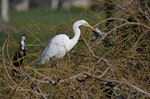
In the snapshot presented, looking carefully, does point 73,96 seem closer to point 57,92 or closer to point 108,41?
point 57,92

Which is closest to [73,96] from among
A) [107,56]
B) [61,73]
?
[61,73]

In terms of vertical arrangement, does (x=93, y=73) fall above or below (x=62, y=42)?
below

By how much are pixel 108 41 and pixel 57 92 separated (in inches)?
59.9

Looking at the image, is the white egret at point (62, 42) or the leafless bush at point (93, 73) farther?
the white egret at point (62, 42)

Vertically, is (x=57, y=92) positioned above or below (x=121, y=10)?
below

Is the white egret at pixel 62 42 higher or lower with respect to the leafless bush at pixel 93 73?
higher

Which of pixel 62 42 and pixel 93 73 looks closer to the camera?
pixel 93 73

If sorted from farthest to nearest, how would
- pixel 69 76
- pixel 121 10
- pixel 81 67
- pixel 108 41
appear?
1. pixel 108 41
2. pixel 121 10
3. pixel 81 67
4. pixel 69 76

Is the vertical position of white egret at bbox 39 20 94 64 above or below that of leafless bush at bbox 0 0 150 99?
above

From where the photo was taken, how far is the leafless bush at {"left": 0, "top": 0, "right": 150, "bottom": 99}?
5746mm

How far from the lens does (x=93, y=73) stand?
235 inches

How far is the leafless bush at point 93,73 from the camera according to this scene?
5.75 m

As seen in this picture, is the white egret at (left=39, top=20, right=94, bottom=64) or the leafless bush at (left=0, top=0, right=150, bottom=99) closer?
the leafless bush at (left=0, top=0, right=150, bottom=99)

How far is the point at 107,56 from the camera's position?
7.03 m
